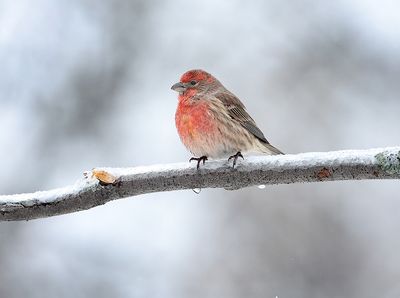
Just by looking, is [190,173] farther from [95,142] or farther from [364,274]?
[95,142]

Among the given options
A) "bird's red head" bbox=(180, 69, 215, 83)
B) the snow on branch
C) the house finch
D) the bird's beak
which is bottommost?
the snow on branch

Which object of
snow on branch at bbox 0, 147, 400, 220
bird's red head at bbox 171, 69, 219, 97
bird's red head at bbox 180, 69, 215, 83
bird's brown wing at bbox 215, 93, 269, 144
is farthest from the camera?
bird's red head at bbox 180, 69, 215, 83

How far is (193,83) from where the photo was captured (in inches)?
210

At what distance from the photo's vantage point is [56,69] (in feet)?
30.9

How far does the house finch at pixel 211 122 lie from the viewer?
4781mm

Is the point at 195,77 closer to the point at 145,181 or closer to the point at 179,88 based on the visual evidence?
the point at 179,88

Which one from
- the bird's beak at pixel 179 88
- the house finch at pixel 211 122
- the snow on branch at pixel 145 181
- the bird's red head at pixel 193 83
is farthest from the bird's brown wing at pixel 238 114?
the snow on branch at pixel 145 181

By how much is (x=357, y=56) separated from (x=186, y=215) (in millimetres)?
3351

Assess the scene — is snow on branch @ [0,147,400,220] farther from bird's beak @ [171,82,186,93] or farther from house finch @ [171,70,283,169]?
bird's beak @ [171,82,186,93]

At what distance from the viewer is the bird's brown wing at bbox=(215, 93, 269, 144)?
514cm

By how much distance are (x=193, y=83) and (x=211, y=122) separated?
53 cm

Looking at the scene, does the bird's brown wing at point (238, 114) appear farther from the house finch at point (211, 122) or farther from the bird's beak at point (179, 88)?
the bird's beak at point (179, 88)

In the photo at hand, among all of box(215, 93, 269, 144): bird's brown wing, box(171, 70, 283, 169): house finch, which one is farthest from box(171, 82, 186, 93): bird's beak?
box(215, 93, 269, 144): bird's brown wing

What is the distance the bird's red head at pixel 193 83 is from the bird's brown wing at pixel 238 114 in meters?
0.14
